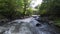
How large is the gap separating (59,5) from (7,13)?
984 cm

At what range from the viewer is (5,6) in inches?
773

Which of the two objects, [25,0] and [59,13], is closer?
[59,13]

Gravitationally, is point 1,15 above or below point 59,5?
below

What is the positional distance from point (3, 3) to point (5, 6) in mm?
931

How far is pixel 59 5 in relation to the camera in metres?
15.3

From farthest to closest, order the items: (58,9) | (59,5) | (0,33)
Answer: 1. (58,9)
2. (59,5)
3. (0,33)

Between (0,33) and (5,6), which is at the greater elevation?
(5,6)

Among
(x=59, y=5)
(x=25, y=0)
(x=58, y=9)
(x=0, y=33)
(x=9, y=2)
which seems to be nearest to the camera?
(x=0, y=33)

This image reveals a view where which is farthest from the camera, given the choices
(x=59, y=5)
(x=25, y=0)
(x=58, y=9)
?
(x=25, y=0)

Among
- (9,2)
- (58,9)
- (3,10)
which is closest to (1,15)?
(3,10)

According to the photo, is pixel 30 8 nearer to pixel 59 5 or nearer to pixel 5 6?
pixel 5 6

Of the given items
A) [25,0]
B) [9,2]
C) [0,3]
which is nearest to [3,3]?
[0,3]

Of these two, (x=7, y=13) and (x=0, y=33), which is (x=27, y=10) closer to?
(x=7, y=13)

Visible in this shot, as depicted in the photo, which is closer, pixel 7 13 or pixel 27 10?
pixel 7 13
